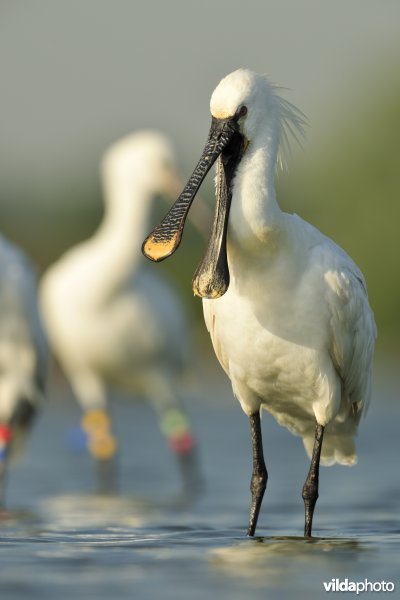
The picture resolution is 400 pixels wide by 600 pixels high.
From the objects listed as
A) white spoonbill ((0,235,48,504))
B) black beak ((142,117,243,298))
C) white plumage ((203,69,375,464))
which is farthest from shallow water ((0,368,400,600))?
black beak ((142,117,243,298))

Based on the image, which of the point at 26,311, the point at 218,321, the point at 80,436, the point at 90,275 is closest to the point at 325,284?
the point at 218,321

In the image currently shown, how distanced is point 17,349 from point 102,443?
198 centimetres

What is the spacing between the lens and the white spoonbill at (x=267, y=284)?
7.70 meters

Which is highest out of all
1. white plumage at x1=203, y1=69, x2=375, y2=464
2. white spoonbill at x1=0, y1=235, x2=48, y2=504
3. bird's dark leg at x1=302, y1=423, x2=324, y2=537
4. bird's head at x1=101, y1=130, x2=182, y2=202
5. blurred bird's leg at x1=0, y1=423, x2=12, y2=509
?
bird's head at x1=101, y1=130, x2=182, y2=202

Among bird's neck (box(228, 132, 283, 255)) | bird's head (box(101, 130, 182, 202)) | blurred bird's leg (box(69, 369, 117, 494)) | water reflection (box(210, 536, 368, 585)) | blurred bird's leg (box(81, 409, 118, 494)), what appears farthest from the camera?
bird's head (box(101, 130, 182, 202))

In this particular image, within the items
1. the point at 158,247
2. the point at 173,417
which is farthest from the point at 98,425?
the point at 158,247

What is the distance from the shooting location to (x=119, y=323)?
50.1ft

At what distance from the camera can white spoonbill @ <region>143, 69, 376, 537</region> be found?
7695mm

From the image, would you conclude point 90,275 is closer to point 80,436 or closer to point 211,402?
point 80,436

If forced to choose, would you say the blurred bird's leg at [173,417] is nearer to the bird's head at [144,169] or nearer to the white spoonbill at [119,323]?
the white spoonbill at [119,323]

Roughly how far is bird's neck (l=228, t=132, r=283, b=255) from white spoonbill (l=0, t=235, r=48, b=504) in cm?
555

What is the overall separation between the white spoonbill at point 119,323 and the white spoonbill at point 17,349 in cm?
136

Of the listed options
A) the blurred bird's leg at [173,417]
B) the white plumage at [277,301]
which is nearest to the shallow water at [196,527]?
the blurred bird's leg at [173,417]

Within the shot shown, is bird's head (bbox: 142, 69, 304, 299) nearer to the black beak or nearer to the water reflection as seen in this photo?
the black beak
